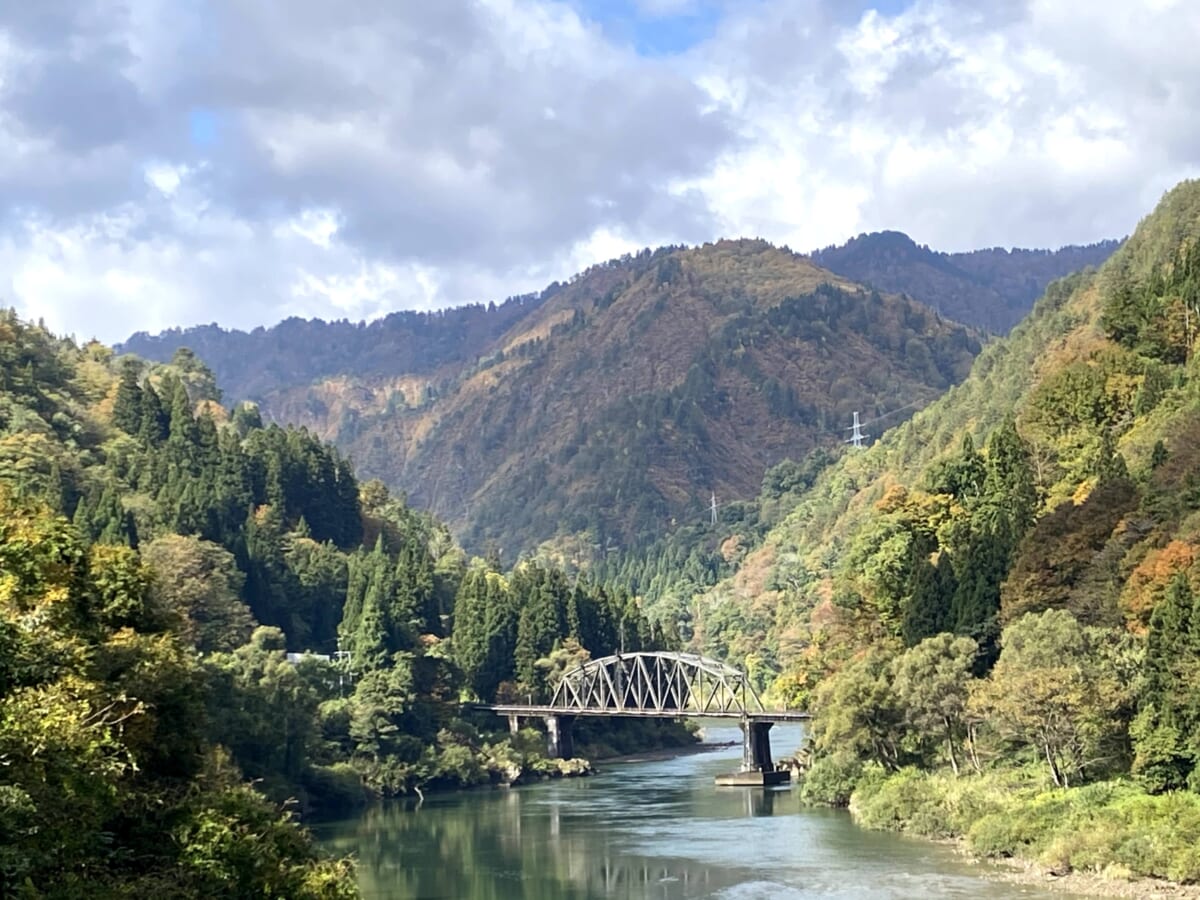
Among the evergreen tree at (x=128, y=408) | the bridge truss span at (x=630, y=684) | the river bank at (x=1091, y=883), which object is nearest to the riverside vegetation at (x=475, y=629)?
the evergreen tree at (x=128, y=408)

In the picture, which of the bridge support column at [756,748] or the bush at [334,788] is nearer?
the bush at [334,788]

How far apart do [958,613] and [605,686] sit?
169ft

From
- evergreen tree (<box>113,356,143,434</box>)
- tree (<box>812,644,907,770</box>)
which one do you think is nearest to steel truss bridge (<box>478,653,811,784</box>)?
tree (<box>812,644,907,770</box>)

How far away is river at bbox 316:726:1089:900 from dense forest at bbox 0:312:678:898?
750 centimetres

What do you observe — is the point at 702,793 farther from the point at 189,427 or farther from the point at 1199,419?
the point at 189,427

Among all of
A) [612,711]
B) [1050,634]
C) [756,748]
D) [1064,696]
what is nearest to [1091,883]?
[1064,696]

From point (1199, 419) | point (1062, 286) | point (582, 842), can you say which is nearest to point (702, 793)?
point (582, 842)

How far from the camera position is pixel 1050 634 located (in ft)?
211

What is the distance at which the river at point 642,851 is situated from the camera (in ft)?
193

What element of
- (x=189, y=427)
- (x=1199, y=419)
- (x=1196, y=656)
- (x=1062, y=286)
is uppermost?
(x=1062, y=286)

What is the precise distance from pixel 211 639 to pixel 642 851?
1565 inches

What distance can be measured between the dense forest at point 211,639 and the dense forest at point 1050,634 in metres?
25.9

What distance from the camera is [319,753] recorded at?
3757 inches

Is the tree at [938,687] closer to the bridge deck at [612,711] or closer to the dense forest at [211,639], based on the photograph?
the dense forest at [211,639]
